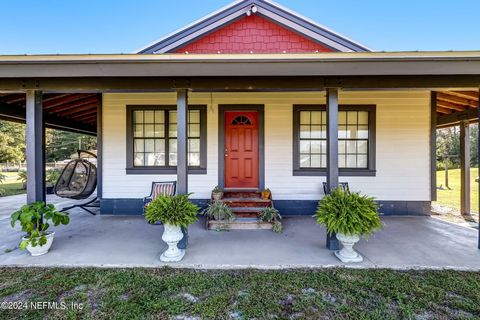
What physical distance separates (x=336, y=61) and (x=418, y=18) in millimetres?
17503

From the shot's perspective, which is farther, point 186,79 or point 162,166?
point 162,166

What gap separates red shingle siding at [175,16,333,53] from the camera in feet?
→ 19.4

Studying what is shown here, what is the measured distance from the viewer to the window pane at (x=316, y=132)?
558 cm

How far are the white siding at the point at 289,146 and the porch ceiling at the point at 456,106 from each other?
1.58ft

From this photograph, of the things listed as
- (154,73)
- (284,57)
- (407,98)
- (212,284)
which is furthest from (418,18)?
(212,284)

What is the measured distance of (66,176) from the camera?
6.40m

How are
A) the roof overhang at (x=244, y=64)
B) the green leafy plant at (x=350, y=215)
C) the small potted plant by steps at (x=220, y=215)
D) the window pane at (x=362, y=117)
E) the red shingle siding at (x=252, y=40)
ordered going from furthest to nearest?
the red shingle siding at (x=252, y=40)
the window pane at (x=362, y=117)
the small potted plant by steps at (x=220, y=215)
the green leafy plant at (x=350, y=215)
the roof overhang at (x=244, y=64)

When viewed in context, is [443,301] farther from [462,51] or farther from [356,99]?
[356,99]

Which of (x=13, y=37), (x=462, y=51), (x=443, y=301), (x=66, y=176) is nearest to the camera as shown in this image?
(x=443, y=301)

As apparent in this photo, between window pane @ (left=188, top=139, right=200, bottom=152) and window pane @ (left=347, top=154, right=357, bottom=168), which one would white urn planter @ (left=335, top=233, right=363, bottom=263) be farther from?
window pane @ (left=188, top=139, right=200, bottom=152)

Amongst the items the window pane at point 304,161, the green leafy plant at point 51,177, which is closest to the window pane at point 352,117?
the window pane at point 304,161

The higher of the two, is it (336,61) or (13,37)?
(13,37)

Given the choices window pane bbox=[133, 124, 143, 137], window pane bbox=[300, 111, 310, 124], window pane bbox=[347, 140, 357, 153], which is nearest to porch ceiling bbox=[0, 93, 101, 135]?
window pane bbox=[133, 124, 143, 137]

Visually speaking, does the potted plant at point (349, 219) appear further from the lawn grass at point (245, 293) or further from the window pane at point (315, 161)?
the window pane at point (315, 161)
